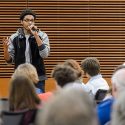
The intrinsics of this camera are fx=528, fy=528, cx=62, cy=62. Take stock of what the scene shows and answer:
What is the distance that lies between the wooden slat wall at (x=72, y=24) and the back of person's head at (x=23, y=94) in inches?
221

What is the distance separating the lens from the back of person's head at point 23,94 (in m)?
3.81

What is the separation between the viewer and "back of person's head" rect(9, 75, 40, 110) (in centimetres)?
381

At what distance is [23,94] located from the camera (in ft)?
12.5

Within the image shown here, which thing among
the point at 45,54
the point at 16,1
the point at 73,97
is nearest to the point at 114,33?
the point at 16,1

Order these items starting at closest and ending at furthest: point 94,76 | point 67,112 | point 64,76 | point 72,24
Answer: point 67,112, point 64,76, point 94,76, point 72,24

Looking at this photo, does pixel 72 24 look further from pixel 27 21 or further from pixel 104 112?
pixel 104 112

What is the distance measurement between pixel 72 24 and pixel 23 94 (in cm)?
577

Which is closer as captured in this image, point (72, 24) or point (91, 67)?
point (91, 67)

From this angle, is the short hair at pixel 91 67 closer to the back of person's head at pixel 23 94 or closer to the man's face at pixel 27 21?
the man's face at pixel 27 21

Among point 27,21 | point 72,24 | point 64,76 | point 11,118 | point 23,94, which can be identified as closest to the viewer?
point 11,118

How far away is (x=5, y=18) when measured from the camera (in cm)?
949

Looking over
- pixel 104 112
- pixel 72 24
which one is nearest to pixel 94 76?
pixel 104 112

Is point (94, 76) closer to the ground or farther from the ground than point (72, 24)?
closer to the ground

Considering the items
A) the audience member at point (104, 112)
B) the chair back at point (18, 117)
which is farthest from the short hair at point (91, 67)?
the chair back at point (18, 117)
